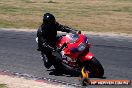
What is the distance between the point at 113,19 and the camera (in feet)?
97.7

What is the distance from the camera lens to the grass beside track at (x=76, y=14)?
Result: 2692cm

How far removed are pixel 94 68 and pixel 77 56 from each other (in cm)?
60

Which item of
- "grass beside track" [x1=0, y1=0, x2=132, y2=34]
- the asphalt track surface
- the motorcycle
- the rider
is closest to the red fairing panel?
the motorcycle

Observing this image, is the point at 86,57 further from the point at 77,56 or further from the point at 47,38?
the point at 47,38

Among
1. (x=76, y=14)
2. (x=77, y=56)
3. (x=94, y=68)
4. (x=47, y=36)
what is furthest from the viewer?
(x=76, y=14)

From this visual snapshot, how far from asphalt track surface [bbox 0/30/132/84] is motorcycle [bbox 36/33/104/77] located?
0.37 m

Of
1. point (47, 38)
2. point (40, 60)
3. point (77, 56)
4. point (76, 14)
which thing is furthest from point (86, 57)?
point (76, 14)

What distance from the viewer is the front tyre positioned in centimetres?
1256

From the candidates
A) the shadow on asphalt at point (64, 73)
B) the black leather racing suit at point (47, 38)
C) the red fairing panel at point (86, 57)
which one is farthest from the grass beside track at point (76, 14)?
the red fairing panel at point (86, 57)

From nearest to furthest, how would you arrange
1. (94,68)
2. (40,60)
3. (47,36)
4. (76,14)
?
(94,68) < (47,36) < (40,60) < (76,14)

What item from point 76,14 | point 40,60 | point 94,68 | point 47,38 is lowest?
point 76,14

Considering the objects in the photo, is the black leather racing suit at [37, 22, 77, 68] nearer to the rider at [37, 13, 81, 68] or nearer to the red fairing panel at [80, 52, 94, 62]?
the rider at [37, 13, 81, 68]

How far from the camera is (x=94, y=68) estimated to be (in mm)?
12633

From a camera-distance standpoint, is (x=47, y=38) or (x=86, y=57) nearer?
(x=86, y=57)
